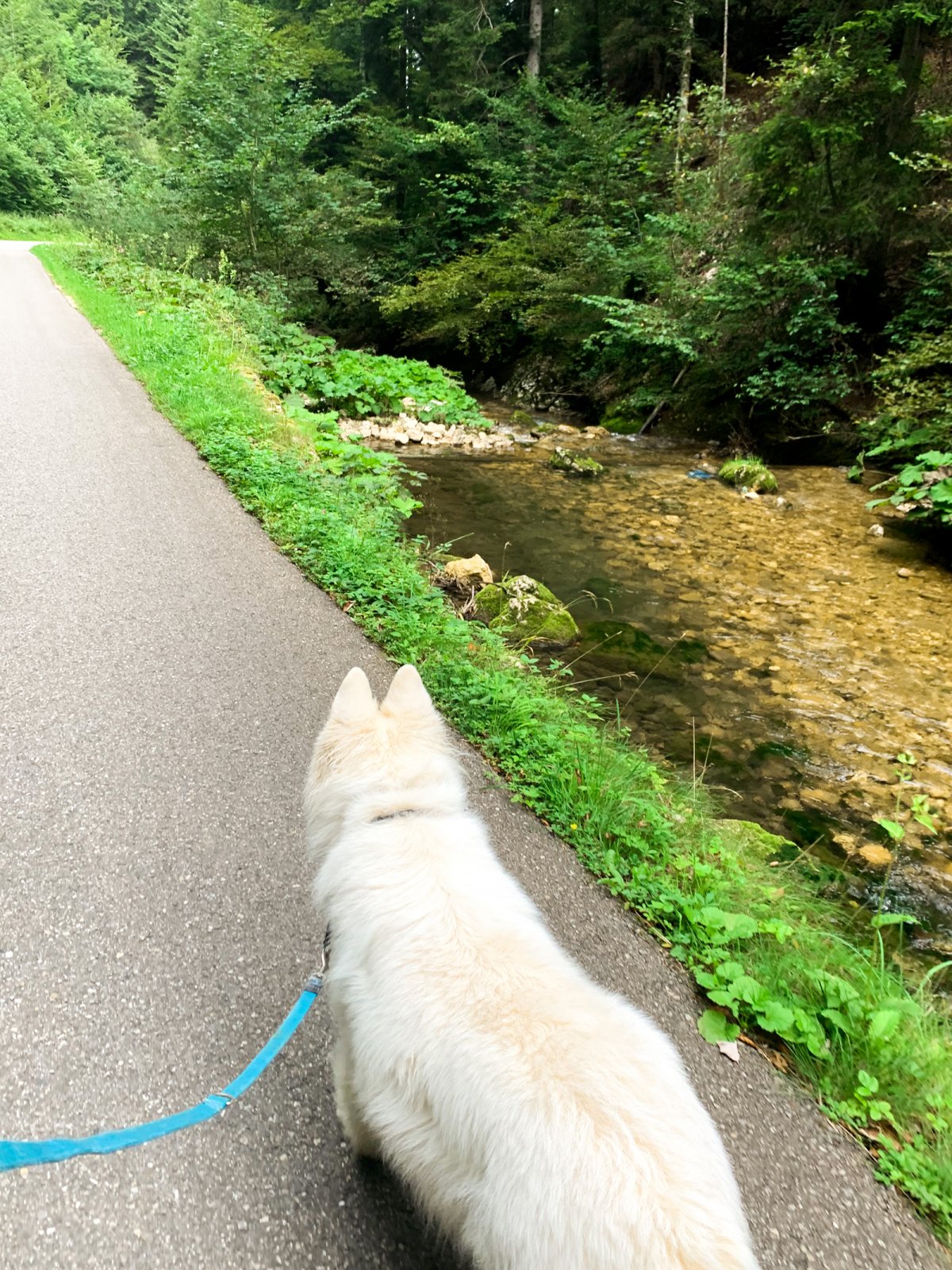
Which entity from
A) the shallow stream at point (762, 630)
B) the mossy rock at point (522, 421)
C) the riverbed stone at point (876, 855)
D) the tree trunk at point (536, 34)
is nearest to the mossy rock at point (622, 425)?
the mossy rock at point (522, 421)

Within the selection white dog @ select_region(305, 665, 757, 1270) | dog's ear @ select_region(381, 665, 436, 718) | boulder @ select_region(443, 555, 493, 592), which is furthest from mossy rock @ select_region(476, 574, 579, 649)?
white dog @ select_region(305, 665, 757, 1270)

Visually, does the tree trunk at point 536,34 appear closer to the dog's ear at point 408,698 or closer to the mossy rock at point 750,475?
the mossy rock at point 750,475

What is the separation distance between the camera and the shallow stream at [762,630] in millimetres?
4617

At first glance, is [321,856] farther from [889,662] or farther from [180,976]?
[889,662]

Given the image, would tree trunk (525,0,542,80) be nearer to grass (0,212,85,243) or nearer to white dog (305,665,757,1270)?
grass (0,212,85,243)

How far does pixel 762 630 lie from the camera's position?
22.6ft

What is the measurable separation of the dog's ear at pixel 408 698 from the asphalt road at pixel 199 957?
960mm

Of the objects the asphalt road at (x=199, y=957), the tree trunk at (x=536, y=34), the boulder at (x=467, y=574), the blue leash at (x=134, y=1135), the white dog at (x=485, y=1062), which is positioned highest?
the tree trunk at (x=536, y=34)

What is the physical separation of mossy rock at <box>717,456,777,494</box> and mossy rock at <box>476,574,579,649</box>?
6589mm

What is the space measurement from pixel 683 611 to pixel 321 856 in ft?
19.5

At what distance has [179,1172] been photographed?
5.49ft

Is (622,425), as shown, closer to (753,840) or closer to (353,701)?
(753,840)

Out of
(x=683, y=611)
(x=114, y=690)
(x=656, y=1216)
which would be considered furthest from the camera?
(x=683, y=611)

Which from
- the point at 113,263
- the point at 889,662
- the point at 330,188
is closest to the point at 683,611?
the point at 889,662
